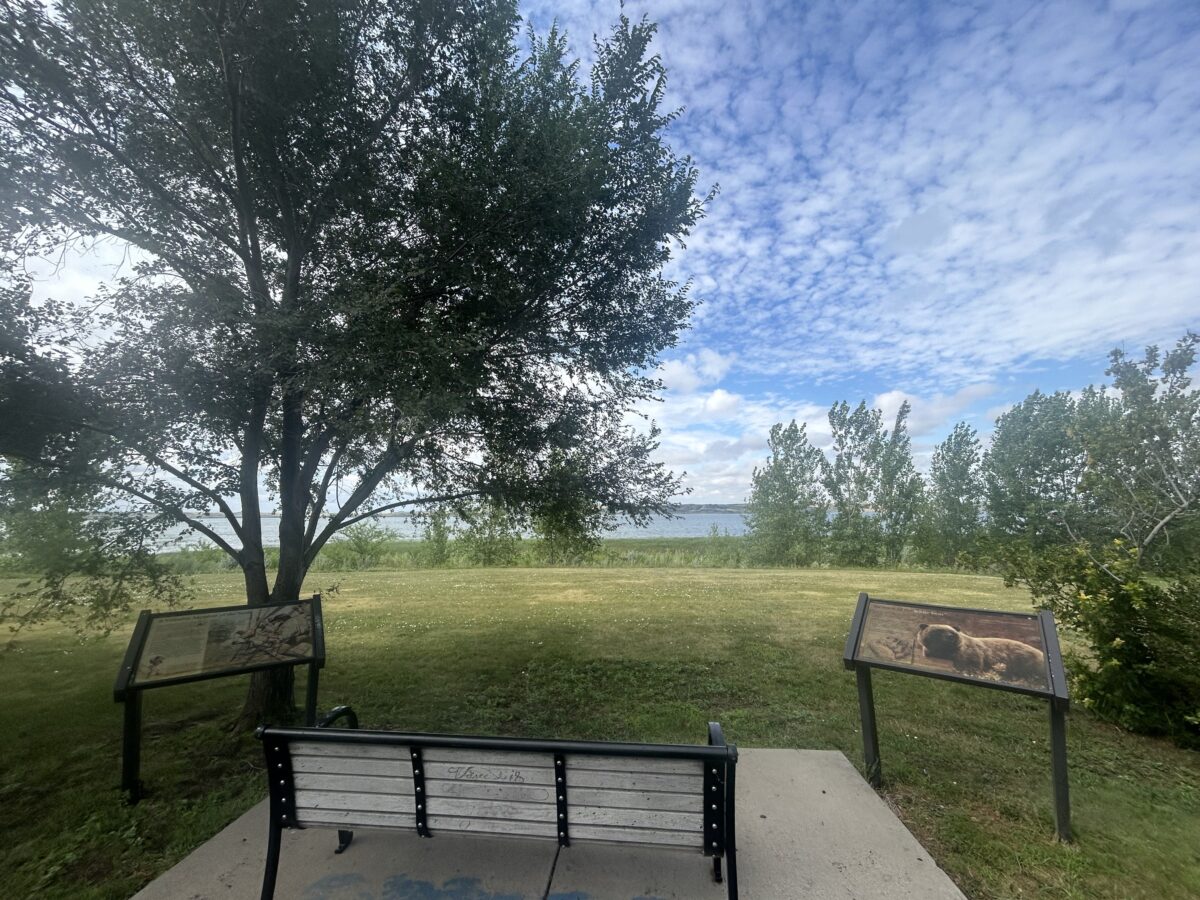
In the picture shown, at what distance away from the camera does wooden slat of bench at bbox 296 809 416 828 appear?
8.60ft

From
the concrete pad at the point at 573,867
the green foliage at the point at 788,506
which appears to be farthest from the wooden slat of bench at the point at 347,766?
the green foliage at the point at 788,506

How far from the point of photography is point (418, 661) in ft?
25.8

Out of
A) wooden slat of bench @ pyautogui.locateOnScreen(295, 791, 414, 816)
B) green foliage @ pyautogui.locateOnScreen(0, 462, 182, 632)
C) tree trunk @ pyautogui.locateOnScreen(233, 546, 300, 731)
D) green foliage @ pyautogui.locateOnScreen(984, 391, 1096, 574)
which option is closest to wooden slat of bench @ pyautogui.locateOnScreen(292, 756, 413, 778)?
wooden slat of bench @ pyautogui.locateOnScreen(295, 791, 414, 816)

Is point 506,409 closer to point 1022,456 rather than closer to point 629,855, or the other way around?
point 629,855

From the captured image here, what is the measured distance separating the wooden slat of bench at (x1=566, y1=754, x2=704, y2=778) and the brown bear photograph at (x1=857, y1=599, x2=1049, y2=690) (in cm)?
224

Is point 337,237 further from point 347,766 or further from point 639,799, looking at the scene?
point 639,799

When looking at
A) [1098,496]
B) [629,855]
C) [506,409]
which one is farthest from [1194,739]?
[506,409]

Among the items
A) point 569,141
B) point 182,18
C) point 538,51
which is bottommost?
point 569,141

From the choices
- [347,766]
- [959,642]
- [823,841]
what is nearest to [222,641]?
[347,766]

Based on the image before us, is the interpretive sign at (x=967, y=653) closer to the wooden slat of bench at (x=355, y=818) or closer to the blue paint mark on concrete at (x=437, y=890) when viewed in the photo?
the blue paint mark on concrete at (x=437, y=890)

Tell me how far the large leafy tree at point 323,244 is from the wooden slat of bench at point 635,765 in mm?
2617

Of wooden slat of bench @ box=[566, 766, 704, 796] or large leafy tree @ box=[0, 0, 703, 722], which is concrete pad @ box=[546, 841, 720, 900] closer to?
wooden slat of bench @ box=[566, 766, 704, 796]

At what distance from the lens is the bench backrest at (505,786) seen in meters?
2.42

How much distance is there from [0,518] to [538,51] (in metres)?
7.10
